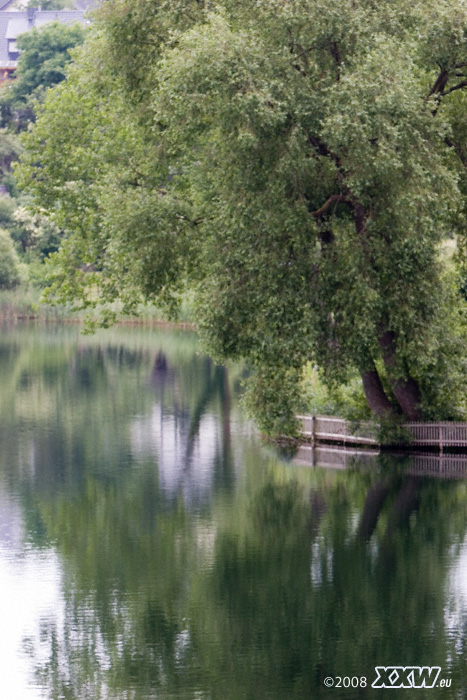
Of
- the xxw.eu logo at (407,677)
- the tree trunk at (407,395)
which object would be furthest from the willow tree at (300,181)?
the xxw.eu logo at (407,677)

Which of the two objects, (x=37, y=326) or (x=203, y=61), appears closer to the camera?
(x=203, y=61)

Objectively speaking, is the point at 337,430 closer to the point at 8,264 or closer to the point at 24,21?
the point at 8,264

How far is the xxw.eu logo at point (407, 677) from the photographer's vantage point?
1549 cm

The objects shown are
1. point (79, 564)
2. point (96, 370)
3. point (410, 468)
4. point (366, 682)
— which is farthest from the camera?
point (96, 370)

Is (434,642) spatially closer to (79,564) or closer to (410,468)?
(79,564)

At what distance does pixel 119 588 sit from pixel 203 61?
11331mm

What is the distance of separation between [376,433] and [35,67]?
7891 centimetres

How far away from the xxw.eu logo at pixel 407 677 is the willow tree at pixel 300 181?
1174 cm

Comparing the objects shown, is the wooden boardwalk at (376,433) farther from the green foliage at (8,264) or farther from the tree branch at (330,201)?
the green foliage at (8,264)

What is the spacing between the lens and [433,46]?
90.5 feet

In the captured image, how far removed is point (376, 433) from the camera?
31672 millimetres

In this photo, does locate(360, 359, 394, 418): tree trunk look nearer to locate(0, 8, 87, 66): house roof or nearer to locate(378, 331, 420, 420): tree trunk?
locate(378, 331, 420, 420): tree trunk

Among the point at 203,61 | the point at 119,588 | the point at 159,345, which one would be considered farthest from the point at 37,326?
the point at 119,588

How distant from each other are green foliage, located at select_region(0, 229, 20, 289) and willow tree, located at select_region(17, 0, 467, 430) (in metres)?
44.9
